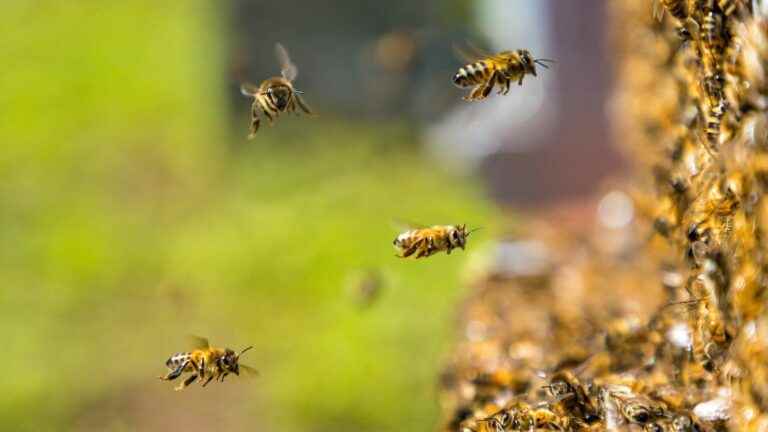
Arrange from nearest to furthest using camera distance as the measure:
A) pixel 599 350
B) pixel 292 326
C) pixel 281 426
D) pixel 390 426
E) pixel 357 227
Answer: pixel 599 350 < pixel 390 426 < pixel 281 426 < pixel 292 326 < pixel 357 227

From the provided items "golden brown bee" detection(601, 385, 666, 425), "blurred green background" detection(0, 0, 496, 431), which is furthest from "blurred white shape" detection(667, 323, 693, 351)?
"blurred green background" detection(0, 0, 496, 431)

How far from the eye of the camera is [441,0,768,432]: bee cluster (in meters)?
1.09

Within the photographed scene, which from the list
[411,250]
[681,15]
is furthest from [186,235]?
[681,15]

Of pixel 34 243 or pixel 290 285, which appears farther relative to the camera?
pixel 34 243

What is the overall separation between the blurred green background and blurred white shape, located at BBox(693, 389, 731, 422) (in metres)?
1.23

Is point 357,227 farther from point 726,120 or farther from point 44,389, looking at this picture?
point 726,120

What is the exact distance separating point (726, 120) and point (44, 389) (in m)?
4.11

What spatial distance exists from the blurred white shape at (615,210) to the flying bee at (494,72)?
2.33m

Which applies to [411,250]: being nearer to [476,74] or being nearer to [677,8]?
[476,74]

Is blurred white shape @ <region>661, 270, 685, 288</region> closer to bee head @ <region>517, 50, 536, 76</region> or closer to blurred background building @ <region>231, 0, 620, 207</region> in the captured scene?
bee head @ <region>517, 50, 536, 76</region>

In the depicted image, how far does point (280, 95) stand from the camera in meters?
1.71

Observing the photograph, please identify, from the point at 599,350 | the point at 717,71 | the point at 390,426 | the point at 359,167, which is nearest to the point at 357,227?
the point at 359,167

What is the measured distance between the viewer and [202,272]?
15.7 feet

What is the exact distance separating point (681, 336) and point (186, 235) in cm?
409
